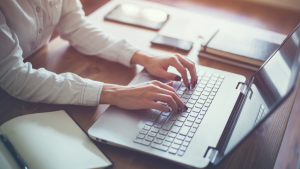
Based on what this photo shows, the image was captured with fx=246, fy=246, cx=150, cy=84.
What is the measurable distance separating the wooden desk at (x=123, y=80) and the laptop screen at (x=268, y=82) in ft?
0.24

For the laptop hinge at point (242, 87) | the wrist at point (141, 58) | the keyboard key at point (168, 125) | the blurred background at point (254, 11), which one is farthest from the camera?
the blurred background at point (254, 11)

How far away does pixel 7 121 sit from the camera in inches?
26.4

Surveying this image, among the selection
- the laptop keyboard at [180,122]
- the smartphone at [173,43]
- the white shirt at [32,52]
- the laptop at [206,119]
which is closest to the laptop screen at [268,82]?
the laptop at [206,119]

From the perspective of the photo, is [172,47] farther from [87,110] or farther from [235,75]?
[87,110]

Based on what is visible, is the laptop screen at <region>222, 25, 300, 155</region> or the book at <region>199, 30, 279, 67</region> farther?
the book at <region>199, 30, 279, 67</region>

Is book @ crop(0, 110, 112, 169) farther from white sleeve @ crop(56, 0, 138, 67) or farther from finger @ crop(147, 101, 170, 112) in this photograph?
white sleeve @ crop(56, 0, 138, 67)

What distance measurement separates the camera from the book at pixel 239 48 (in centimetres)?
95

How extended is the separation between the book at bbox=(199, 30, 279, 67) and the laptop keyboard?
16 cm

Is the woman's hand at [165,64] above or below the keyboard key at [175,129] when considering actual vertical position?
above

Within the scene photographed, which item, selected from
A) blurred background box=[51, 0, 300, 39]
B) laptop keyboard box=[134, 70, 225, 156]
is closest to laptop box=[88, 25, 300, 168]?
laptop keyboard box=[134, 70, 225, 156]

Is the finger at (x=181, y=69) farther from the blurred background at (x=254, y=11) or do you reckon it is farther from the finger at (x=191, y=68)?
the blurred background at (x=254, y=11)

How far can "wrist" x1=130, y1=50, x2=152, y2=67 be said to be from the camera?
927 mm

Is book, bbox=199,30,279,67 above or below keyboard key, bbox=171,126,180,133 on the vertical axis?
above

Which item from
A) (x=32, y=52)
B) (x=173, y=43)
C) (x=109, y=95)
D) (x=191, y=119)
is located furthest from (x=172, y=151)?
(x=32, y=52)
